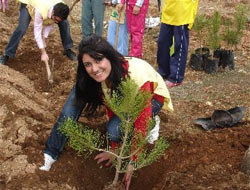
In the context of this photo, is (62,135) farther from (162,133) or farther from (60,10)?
(60,10)

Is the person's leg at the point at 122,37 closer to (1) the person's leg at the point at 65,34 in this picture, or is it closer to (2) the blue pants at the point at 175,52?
(2) the blue pants at the point at 175,52

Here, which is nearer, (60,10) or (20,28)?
(60,10)

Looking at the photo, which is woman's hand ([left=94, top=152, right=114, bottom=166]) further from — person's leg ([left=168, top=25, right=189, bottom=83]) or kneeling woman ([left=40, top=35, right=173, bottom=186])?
person's leg ([left=168, top=25, right=189, bottom=83])

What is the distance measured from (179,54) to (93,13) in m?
1.34

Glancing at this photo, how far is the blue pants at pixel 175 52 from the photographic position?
4598 millimetres

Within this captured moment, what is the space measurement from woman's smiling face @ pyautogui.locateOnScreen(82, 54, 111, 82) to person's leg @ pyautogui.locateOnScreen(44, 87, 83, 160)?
0.47 metres

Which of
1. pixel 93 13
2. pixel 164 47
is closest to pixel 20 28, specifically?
pixel 93 13

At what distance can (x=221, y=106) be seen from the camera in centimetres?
438

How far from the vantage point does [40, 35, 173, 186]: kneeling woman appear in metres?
2.60

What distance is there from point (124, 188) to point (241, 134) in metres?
1.28

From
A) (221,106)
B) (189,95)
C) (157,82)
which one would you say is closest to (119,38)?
(189,95)

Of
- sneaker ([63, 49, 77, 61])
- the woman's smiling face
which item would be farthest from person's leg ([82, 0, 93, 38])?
the woman's smiling face

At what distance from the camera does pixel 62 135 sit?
3.10m

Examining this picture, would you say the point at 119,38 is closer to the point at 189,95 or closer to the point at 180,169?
the point at 189,95
